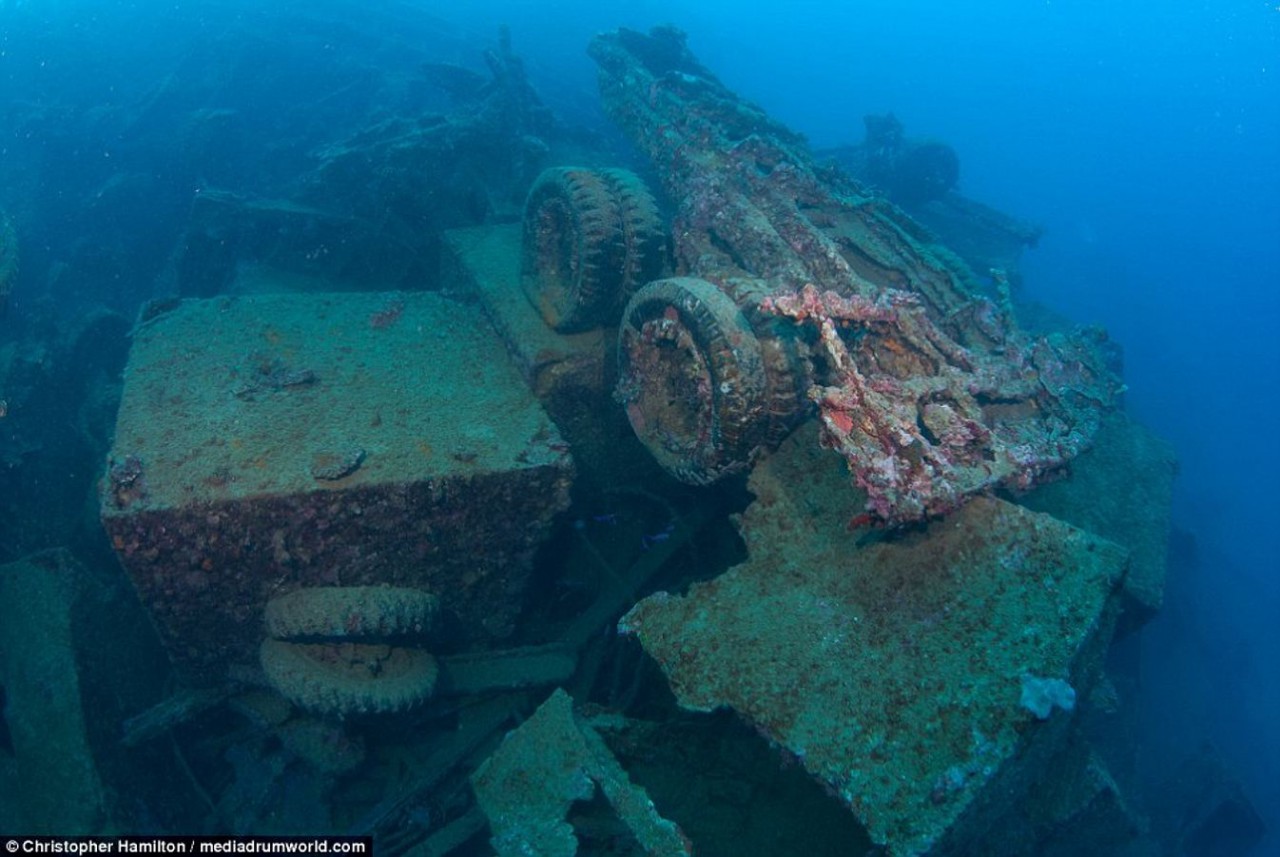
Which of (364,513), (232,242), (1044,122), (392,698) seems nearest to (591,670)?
(392,698)

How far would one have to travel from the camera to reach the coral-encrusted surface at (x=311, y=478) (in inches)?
134

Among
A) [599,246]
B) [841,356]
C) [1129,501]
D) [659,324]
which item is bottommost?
[1129,501]

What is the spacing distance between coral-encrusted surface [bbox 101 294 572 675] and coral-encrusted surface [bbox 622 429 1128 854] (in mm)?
1193

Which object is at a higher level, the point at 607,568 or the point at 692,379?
the point at 692,379

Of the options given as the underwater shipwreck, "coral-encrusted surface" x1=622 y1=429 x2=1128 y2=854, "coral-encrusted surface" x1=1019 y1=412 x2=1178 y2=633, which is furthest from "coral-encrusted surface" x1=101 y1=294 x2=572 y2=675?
"coral-encrusted surface" x1=1019 y1=412 x2=1178 y2=633

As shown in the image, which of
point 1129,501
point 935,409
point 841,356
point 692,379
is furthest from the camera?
point 1129,501

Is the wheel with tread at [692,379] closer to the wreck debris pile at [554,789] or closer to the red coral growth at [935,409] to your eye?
the red coral growth at [935,409]

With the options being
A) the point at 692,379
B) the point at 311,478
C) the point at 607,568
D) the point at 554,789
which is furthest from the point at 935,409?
the point at 311,478

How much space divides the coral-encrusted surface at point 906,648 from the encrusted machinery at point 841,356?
0.39 meters

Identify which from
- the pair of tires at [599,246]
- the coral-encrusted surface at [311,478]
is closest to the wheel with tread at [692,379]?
the pair of tires at [599,246]

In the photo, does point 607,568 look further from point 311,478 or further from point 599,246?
point 599,246

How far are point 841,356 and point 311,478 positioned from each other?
284cm

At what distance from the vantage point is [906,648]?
2.88 m

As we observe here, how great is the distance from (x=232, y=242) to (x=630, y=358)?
589 cm
